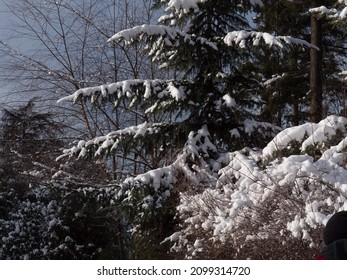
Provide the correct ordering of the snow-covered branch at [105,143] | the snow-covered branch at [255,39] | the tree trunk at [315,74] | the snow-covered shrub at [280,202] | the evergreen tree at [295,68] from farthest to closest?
the evergreen tree at [295,68] → the tree trunk at [315,74] → the snow-covered branch at [105,143] → the snow-covered branch at [255,39] → the snow-covered shrub at [280,202]

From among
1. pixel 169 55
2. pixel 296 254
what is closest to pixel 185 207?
pixel 296 254

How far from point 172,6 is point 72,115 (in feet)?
19.9

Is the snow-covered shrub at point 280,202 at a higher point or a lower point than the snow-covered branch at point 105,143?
lower

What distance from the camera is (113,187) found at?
8891mm

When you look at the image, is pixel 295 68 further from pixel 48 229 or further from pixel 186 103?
pixel 48 229

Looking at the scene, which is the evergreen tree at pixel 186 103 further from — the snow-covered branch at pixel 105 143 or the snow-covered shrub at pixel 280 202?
the snow-covered shrub at pixel 280 202

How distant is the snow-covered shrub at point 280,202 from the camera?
5.01 metres

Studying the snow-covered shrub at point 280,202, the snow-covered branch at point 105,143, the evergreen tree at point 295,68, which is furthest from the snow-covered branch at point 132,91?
the evergreen tree at point 295,68

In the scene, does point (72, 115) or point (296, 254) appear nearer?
point (296, 254)

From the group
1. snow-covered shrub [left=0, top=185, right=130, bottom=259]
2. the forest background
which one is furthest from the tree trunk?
snow-covered shrub [left=0, top=185, right=130, bottom=259]

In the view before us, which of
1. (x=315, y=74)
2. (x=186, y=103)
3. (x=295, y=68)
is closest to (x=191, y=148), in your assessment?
(x=186, y=103)

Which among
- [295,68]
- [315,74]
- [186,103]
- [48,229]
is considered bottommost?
[48,229]

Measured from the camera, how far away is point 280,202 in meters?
5.39
